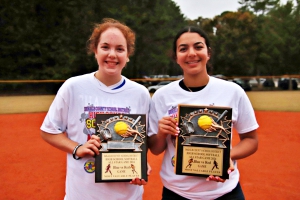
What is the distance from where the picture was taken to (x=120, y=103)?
2314 millimetres

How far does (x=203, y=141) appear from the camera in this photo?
2145 millimetres

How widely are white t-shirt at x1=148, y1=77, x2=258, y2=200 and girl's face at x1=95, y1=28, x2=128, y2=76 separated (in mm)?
440

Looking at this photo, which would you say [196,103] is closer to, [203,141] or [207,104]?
[207,104]

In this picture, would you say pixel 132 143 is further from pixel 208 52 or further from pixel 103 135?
pixel 208 52

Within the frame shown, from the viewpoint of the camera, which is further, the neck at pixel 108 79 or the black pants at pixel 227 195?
the neck at pixel 108 79

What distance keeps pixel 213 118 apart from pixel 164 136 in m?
0.41

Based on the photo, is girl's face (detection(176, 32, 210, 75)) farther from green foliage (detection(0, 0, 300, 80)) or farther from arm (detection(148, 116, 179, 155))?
green foliage (detection(0, 0, 300, 80))

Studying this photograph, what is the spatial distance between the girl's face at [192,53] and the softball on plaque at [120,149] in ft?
1.88

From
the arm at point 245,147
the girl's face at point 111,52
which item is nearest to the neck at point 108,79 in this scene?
the girl's face at point 111,52

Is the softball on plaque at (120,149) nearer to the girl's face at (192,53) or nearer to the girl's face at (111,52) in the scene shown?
the girl's face at (111,52)

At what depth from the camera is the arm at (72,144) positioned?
2104 millimetres

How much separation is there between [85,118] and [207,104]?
98 cm

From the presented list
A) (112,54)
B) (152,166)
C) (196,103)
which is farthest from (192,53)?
(152,166)

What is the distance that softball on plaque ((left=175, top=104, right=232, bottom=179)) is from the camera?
2125 mm
